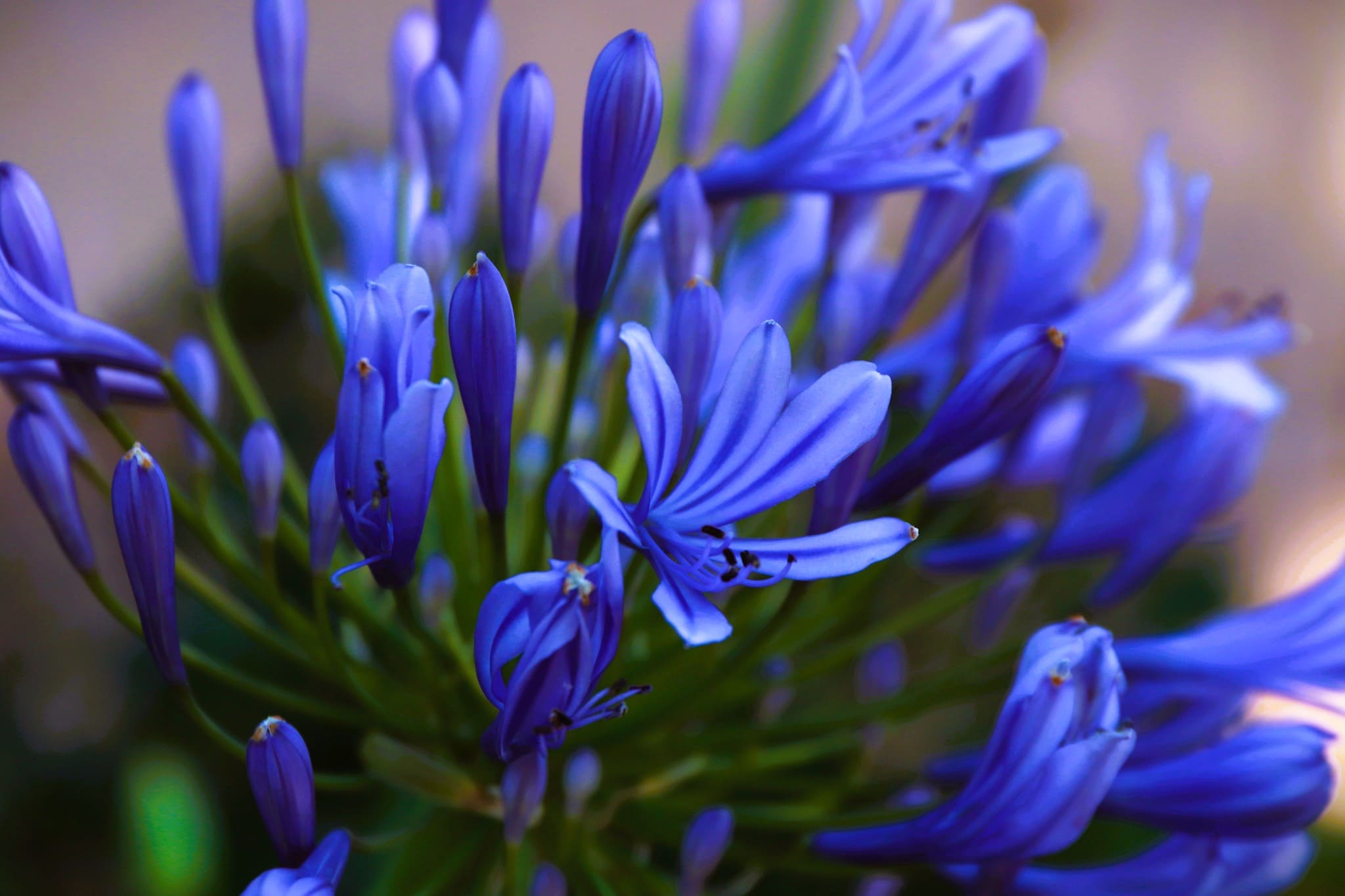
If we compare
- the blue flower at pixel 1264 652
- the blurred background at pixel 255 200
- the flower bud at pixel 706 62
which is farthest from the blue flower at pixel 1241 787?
the blurred background at pixel 255 200

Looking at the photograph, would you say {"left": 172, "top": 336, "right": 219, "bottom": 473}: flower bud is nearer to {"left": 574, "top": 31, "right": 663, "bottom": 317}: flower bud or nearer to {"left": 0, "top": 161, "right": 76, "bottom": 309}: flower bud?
{"left": 0, "top": 161, "right": 76, "bottom": 309}: flower bud

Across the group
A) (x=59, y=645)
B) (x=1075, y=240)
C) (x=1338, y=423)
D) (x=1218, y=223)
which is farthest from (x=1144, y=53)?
(x=59, y=645)

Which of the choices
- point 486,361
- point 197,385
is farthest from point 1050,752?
point 197,385

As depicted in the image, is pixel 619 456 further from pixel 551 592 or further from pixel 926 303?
pixel 926 303

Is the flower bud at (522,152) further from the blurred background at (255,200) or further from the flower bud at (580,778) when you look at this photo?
the blurred background at (255,200)

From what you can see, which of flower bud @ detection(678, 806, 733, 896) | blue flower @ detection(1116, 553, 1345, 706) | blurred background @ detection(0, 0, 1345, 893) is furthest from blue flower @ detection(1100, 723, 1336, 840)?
blurred background @ detection(0, 0, 1345, 893)

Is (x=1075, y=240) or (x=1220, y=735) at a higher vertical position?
(x=1075, y=240)
